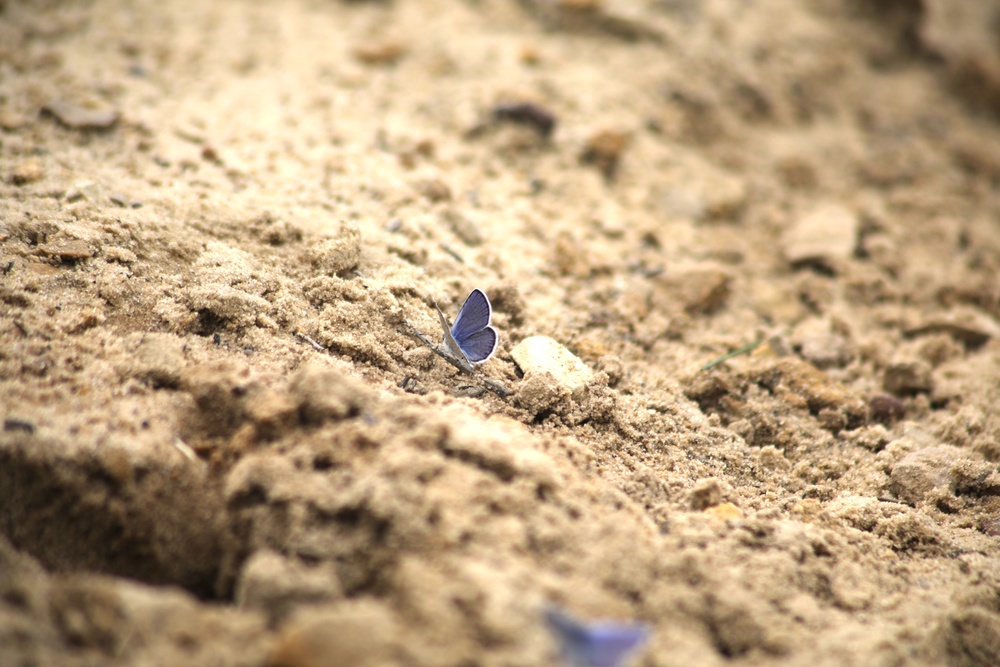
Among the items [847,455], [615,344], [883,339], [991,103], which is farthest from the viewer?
[991,103]

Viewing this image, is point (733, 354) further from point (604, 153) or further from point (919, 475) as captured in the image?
point (604, 153)

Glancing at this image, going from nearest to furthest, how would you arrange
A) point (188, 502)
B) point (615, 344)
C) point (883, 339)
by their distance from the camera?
point (188, 502) < point (615, 344) < point (883, 339)

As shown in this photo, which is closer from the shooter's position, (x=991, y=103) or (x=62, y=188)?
(x=62, y=188)

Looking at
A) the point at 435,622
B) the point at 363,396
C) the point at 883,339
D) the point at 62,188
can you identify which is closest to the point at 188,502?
the point at 363,396

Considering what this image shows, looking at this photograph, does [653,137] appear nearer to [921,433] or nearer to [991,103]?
[921,433]

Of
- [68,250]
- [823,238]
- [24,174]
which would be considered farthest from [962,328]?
[24,174]
